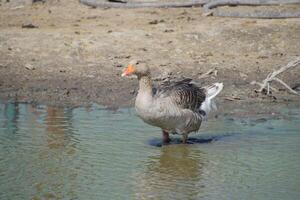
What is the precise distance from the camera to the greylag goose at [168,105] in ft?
30.8

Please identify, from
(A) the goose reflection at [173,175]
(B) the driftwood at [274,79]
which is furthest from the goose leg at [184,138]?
(B) the driftwood at [274,79]

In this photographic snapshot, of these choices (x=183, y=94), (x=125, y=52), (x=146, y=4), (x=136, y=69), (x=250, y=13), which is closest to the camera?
(x=136, y=69)

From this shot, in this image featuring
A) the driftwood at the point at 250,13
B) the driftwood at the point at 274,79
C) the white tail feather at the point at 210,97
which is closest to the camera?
the white tail feather at the point at 210,97

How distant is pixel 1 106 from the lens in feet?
39.0

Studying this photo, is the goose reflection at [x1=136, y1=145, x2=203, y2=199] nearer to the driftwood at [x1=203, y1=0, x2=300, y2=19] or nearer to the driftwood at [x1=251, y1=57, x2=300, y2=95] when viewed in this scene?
the driftwood at [x1=251, y1=57, x2=300, y2=95]

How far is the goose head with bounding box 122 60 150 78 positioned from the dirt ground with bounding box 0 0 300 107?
2.59 m

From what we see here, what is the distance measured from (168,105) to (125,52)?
5152mm

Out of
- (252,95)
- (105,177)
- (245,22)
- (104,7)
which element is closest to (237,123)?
(252,95)

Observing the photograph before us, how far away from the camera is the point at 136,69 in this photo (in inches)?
380

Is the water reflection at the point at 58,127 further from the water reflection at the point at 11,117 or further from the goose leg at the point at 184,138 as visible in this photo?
the goose leg at the point at 184,138

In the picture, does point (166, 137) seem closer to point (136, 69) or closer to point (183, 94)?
point (183, 94)

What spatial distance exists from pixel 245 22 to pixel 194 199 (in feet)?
29.6

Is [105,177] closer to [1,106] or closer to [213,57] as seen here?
[1,106]

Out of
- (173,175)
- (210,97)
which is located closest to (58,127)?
(210,97)
